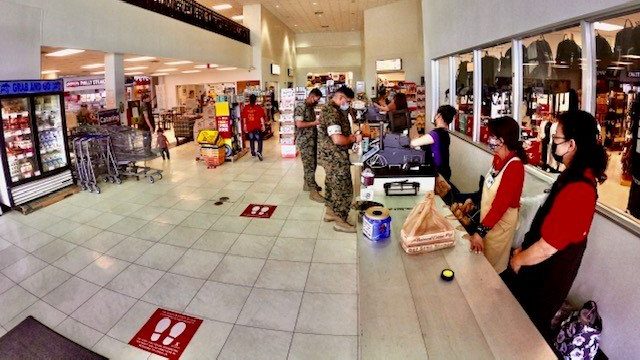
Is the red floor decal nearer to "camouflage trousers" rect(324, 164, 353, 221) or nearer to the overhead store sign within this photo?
"camouflage trousers" rect(324, 164, 353, 221)

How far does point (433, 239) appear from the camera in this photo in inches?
83.4

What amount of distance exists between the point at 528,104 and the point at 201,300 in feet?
14.4

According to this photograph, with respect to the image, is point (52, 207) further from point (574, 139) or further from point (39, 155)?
point (574, 139)

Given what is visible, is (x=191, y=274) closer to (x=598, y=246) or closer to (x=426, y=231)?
(x=426, y=231)

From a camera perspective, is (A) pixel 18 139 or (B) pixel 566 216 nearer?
(B) pixel 566 216

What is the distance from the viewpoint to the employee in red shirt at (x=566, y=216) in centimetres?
172

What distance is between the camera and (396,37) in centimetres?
1588

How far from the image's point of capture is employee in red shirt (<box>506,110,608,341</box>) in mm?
1723

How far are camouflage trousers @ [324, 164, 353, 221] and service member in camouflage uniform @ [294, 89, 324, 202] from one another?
1239 mm

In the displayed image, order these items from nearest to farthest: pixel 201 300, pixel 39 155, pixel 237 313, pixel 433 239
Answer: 1. pixel 433 239
2. pixel 237 313
3. pixel 201 300
4. pixel 39 155

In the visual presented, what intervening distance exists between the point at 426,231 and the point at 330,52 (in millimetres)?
23919

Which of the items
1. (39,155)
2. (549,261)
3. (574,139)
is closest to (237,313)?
(549,261)

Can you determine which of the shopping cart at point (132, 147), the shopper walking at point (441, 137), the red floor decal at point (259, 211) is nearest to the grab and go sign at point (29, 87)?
the shopping cart at point (132, 147)

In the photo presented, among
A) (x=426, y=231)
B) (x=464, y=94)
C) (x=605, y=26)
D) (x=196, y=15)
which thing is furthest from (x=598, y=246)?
(x=196, y=15)
